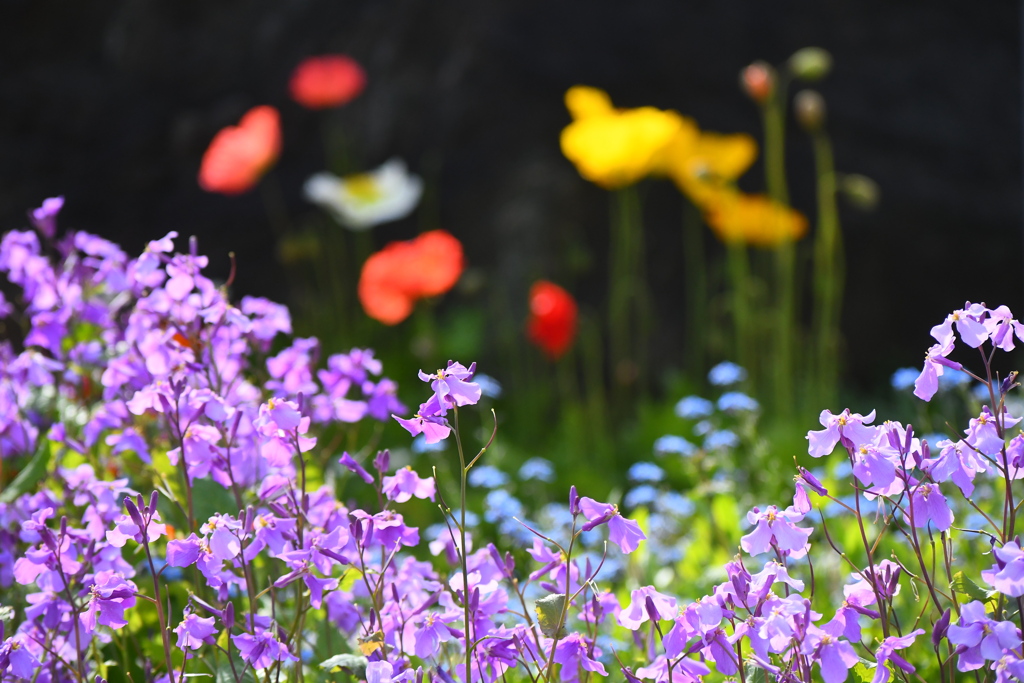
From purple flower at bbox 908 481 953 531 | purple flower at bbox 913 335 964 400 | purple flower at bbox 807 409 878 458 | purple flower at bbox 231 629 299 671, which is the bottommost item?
purple flower at bbox 231 629 299 671

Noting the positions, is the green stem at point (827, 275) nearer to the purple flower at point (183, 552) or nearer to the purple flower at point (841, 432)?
the purple flower at point (841, 432)

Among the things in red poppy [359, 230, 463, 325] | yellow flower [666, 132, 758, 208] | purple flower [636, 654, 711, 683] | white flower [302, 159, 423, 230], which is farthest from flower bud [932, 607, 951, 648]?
white flower [302, 159, 423, 230]

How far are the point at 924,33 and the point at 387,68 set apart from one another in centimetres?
245

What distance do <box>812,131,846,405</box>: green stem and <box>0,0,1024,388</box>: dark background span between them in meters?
0.11

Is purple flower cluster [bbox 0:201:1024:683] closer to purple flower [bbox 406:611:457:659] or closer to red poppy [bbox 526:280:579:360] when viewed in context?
purple flower [bbox 406:611:457:659]

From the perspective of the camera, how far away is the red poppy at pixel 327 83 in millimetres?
3963

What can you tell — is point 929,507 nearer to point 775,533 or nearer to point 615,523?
point 775,533

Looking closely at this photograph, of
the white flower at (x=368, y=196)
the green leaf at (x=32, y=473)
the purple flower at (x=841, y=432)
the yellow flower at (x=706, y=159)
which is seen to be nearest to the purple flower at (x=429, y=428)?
the purple flower at (x=841, y=432)

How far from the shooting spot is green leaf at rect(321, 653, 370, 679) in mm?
1037

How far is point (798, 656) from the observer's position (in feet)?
3.20

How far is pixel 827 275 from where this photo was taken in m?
3.36

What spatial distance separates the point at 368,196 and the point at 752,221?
1.51m

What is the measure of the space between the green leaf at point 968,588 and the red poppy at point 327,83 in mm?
3404

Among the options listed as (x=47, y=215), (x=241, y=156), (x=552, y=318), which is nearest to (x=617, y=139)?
(x=552, y=318)
